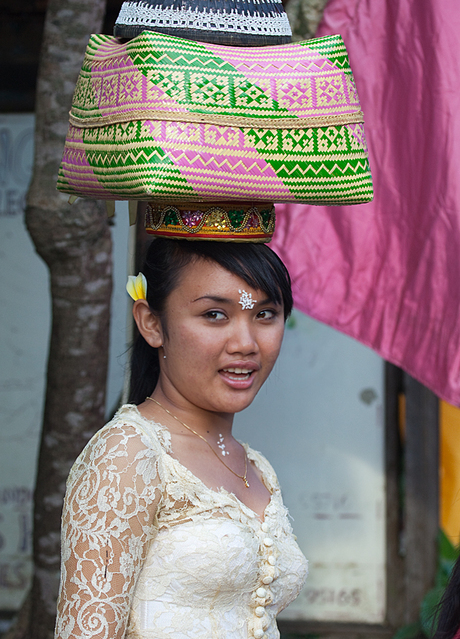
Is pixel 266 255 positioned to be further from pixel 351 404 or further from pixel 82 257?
pixel 351 404

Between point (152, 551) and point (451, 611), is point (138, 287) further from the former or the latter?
point (451, 611)

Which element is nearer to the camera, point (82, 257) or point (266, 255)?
point (266, 255)

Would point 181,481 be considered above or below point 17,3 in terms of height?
below

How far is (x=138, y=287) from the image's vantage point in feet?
6.23

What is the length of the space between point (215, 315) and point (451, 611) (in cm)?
80

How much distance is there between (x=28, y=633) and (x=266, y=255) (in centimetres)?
184

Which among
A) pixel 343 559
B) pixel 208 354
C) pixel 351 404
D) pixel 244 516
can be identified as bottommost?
pixel 343 559

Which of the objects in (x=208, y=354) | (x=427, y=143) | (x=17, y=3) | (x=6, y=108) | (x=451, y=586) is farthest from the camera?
(x=6, y=108)

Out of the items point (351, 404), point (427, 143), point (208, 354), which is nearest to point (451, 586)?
point (208, 354)

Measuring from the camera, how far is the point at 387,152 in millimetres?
2744

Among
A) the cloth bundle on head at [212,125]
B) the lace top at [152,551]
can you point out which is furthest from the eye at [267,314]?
the lace top at [152,551]

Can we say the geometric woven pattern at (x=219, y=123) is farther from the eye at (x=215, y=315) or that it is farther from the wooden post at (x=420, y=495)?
the wooden post at (x=420, y=495)

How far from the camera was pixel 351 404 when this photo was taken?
4.01 meters

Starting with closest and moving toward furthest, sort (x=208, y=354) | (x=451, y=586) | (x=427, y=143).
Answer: (x=451, y=586) → (x=208, y=354) → (x=427, y=143)
